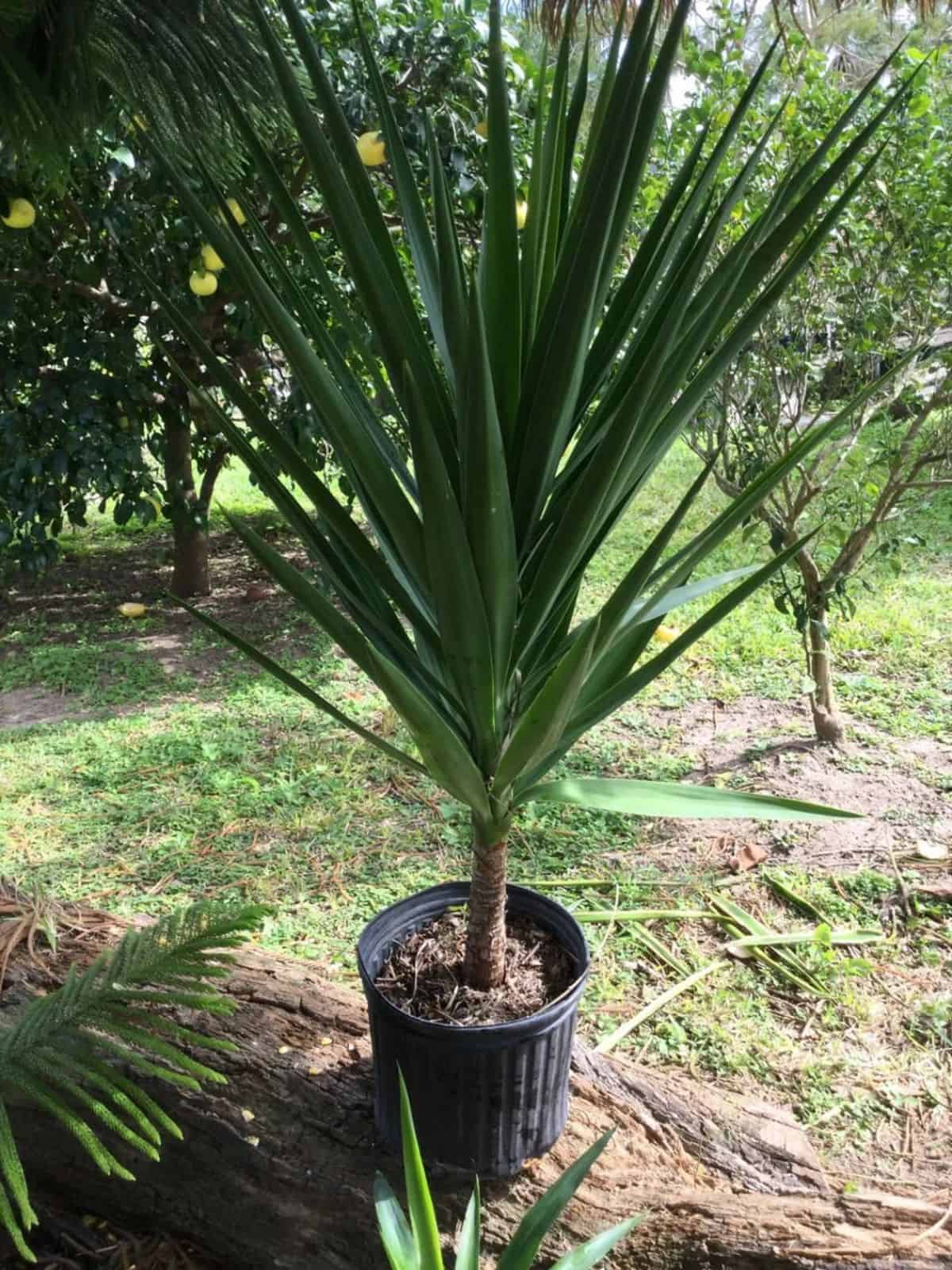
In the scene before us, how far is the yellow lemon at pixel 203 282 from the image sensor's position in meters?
3.36

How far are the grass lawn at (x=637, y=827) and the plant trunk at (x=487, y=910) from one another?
739mm

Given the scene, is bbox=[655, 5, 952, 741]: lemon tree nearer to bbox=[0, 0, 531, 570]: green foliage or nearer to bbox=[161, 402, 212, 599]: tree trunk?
bbox=[0, 0, 531, 570]: green foliage

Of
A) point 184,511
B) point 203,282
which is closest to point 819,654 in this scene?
point 203,282

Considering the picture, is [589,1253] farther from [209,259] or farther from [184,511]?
[184,511]

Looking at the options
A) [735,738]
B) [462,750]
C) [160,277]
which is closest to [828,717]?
[735,738]

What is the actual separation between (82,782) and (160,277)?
190 cm

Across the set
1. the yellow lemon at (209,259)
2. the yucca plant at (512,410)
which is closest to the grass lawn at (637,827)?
the yucca plant at (512,410)

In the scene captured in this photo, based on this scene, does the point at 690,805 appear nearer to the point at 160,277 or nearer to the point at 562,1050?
the point at 562,1050

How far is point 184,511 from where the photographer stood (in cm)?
406

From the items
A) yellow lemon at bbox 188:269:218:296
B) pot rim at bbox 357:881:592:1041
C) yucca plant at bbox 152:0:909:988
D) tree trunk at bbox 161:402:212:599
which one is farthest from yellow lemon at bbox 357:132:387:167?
pot rim at bbox 357:881:592:1041

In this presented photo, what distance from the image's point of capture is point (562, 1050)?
1367 mm

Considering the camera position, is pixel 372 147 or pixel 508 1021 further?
pixel 372 147

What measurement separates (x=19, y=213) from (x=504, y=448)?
2488mm

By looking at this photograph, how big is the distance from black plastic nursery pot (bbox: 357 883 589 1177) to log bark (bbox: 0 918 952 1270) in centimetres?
5
